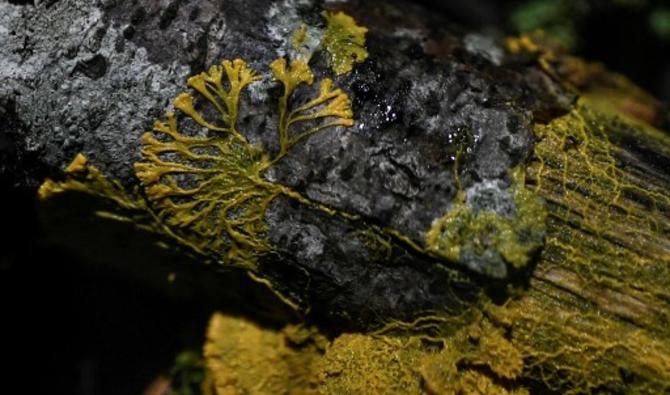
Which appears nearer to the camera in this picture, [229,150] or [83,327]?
[229,150]

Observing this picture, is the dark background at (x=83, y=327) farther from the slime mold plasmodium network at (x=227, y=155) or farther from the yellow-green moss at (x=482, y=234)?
the yellow-green moss at (x=482, y=234)

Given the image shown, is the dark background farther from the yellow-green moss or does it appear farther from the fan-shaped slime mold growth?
the yellow-green moss

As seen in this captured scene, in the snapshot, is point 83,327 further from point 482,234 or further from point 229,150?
point 482,234

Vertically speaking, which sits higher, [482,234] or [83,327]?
[482,234]

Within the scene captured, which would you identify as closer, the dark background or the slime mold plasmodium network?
the slime mold plasmodium network

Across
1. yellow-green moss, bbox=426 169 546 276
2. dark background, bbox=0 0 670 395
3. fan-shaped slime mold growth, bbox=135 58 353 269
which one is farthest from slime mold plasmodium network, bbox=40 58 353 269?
dark background, bbox=0 0 670 395

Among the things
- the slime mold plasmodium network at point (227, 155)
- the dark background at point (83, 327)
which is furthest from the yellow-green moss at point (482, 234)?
the dark background at point (83, 327)

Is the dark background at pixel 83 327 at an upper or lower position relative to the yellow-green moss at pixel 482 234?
lower

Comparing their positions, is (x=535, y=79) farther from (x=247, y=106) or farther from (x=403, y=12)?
(x=247, y=106)

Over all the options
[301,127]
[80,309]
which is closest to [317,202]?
[301,127]

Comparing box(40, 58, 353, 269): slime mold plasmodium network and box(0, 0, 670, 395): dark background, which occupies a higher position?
box(40, 58, 353, 269): slime mold plasmodium network

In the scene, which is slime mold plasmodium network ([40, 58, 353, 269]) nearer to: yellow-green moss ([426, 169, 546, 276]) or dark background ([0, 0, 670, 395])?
yellow-green moss ([426, 169, 546, 276])

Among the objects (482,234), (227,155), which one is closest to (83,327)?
(227,155)
